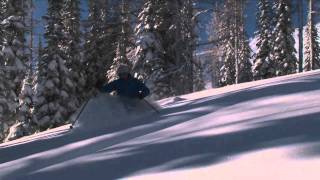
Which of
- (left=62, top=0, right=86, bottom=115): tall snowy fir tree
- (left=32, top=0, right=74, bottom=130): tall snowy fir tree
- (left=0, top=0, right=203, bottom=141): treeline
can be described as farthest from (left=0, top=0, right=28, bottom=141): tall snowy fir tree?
(left=62, top=0, right=86, bottom=115): tall snowy fir tree

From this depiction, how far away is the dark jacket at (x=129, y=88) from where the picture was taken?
11.3 m

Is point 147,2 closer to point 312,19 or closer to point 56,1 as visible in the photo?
point 56,1

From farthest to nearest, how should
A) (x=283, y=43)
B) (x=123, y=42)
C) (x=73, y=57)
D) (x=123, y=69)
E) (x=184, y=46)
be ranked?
(x=283, y=43) < (x=73, y=57) < (x=123, y=42) < (x=184, y=46) < (x=123, y=69)

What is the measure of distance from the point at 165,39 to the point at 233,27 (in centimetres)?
1836

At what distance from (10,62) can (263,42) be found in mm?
27187

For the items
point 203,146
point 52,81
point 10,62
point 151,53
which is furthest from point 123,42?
point 203,146

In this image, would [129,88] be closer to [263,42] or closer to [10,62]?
[10,62]

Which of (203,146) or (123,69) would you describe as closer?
(203,146)

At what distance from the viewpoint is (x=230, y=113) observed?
27.8ft

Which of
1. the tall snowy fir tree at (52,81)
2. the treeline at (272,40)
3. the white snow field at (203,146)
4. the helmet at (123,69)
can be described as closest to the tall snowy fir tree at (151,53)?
the tall snowy fir tree at (52,81)

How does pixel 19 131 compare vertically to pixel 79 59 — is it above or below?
below

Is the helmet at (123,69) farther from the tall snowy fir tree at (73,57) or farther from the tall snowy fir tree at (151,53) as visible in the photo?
the tall snowy fir tree at (73,57)

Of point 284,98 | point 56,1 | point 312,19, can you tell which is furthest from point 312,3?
point 284,98

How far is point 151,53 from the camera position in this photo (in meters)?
27.7
